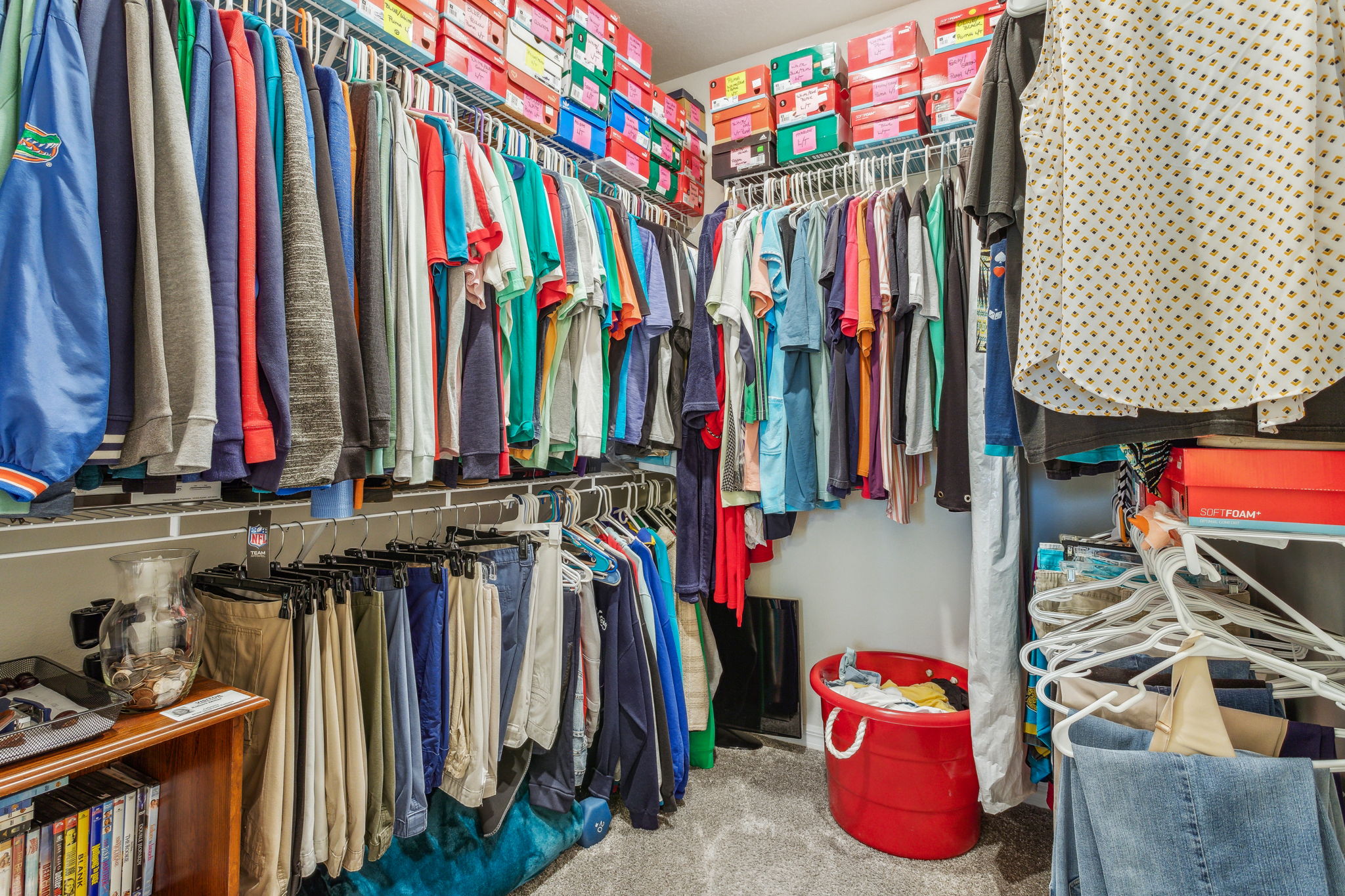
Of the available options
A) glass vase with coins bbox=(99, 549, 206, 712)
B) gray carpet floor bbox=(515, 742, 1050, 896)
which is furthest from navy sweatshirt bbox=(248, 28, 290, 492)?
gray carpet floor bbox=(515, 742, 1050, 896)

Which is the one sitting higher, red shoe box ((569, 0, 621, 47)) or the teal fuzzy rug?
red shoe box ((569, 0, 621, 47))

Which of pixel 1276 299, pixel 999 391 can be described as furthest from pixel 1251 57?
pixel 999 391

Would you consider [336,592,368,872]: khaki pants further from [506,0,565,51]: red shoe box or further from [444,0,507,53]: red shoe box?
[506,0,565,51]: red shoe box

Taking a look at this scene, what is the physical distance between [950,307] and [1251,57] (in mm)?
1228

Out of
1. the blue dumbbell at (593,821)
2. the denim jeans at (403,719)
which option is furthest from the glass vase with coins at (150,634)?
the blue dumbbell at (593,821)

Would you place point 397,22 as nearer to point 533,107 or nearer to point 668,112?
point 533,107

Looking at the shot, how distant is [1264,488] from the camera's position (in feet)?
2.48

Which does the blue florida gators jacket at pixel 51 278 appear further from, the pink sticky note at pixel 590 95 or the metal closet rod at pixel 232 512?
the pink sticky note at pixel 590 95

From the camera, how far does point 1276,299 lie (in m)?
0.74

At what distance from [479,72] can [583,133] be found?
46 centimetres

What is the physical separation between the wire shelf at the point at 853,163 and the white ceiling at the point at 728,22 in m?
0.68

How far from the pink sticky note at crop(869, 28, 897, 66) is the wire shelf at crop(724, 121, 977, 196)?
0.30m

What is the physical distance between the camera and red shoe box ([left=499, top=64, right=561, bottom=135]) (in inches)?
76.1

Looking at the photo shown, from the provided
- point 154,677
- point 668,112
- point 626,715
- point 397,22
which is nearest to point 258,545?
point 154,677
